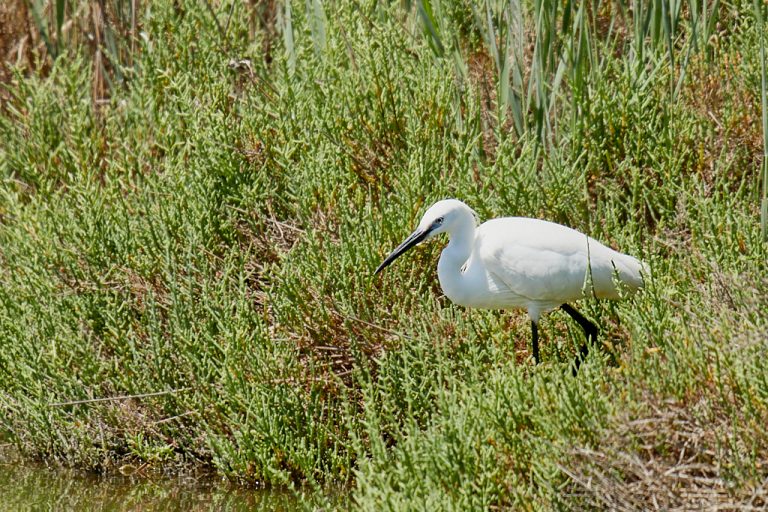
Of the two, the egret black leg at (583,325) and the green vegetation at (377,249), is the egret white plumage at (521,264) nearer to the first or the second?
the egret black leg at (583,325)

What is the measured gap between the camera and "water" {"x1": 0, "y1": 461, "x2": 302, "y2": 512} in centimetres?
412

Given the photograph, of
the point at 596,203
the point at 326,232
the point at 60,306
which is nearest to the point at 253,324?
the point at 326,232

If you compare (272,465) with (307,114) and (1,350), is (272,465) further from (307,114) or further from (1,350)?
(307,114)

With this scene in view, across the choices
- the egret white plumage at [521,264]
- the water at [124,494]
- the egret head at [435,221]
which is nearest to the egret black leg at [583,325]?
the egret white plumage at [521,264]

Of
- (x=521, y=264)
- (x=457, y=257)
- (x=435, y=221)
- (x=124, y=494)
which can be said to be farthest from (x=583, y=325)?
(x=124, y=494)

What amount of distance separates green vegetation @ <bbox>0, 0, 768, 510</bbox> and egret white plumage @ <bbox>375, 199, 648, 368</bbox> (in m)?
0.14

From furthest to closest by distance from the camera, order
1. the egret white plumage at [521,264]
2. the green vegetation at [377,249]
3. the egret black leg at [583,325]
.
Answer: the egret black leg at [583,325] → the egret white plumage at [521,264] → the green vegetation at [377,249]

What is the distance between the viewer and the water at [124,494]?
412cm

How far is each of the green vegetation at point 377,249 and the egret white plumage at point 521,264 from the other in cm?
14

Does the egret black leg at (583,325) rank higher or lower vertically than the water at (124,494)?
higher

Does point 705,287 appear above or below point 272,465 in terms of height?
above

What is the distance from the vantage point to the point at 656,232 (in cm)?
465

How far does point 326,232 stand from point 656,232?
1.36m

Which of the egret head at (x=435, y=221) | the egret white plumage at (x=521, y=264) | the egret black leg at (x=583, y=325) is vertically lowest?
the egret black leg at (x=583, y=325)
